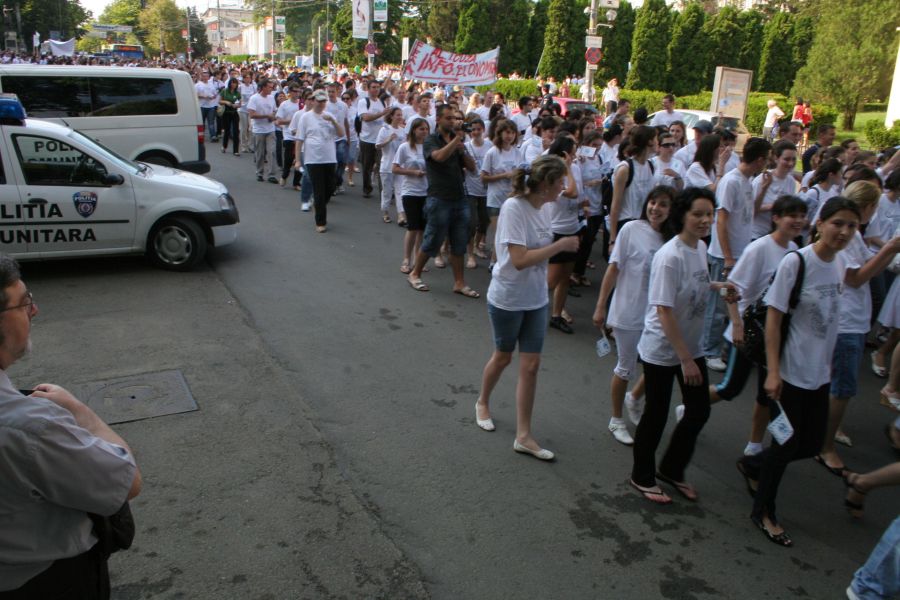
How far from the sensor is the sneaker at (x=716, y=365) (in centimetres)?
636

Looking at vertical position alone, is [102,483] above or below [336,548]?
above

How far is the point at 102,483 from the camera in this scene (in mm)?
1960

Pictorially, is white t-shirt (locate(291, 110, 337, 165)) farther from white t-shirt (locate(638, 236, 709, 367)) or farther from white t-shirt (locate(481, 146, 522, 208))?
white t-shirt (locate(638, 236, 709, 367))

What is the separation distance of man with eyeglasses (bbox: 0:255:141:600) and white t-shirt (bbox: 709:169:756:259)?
542 centimetres

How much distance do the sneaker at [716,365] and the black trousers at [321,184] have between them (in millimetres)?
5962

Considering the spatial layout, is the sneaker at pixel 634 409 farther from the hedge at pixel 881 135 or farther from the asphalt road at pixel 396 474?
the hedge at pixel 881 135

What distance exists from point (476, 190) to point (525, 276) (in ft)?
16.1

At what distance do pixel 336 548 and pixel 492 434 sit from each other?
5.23ft

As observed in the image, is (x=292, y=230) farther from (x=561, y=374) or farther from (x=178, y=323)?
(x=561, y=374)

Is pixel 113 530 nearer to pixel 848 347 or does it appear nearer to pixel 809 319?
pixel 809 319

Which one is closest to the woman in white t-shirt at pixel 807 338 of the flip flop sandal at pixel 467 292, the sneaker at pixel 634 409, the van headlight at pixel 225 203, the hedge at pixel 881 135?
the sneaker at pixel 634 409

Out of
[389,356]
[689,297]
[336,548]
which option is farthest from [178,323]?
[689,297]

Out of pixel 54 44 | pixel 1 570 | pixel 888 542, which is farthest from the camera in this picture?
pixel 54 44

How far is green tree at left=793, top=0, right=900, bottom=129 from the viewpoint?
28.6 metres
